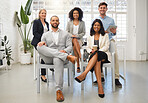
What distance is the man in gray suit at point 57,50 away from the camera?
266cm

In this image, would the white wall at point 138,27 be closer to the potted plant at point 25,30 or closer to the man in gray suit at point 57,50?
the potted plant at point 25,30

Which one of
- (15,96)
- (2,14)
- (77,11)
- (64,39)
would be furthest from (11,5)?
(15,96)

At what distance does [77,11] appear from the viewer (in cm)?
381

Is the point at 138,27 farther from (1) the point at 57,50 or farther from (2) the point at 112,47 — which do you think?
(1) the point at 57,50

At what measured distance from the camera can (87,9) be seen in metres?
7.43

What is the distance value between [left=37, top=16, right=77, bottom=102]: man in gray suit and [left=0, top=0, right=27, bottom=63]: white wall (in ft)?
10.4

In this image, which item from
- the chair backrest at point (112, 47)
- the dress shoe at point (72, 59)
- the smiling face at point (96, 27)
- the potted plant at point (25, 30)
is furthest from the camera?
the potted plant at point (25, 30)

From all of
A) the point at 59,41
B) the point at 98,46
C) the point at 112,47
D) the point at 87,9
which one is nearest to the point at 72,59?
the point at 59,41

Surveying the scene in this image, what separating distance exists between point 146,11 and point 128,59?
6.84 feet

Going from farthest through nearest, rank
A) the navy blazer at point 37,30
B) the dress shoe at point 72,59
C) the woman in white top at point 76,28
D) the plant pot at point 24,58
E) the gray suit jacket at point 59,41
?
the plant pot at point 24,58 → the woman in white top at point 76,28 → the navy blazer at point 37,30 → the gray suit jacket at point 59,41 → the dress shoe at point 72,59

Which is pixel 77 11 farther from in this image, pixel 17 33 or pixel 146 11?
pixel 146 11

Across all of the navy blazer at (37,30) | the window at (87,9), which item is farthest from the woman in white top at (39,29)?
the window at (87,9)

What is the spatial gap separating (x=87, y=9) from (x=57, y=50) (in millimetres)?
5004

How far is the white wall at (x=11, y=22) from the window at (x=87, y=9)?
3.46 feet
